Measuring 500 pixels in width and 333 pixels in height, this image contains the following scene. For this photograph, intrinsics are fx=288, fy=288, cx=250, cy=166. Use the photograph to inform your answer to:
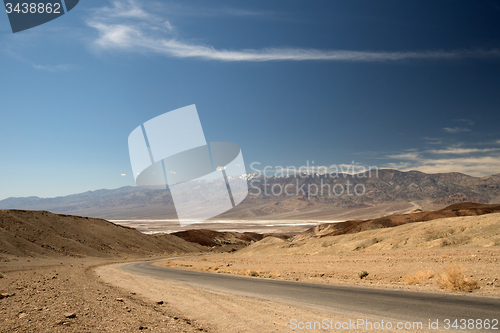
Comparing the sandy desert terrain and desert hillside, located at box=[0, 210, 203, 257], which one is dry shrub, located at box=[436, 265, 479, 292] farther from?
desert hillside, located at box=[0, 210, 203, 257]

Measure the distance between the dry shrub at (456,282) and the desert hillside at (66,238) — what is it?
47199 millimetres

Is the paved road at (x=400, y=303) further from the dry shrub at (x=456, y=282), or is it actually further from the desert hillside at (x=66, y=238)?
the desert hillside at (x=66, y=238)

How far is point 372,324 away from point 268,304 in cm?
386

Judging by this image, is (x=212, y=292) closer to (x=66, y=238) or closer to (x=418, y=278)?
(x=418, y=278)

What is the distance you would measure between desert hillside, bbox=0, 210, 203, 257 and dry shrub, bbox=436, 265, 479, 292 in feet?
155

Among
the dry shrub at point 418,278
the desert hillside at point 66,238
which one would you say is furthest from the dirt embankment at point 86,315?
the desert hillside at point 66,238

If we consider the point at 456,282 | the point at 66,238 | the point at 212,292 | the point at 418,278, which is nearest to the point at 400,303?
the point at 456,282

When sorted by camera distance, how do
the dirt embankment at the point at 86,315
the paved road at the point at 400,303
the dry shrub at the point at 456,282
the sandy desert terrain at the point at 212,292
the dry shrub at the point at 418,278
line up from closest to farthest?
1. the dirt embankment at the point at 86,315
2. the sandy desert terrain at the point at 212,292
3. the paved road at the point at 400,303
4. the dry shrub at the point at 456,282
5. the dry shrub at the point at 418,278

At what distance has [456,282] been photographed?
11.2 m

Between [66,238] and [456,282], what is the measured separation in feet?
193

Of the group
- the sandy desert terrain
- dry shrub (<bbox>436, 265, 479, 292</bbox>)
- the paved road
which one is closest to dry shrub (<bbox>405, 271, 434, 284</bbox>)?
the sandy desert terrain

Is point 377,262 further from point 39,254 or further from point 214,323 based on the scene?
point 39,254

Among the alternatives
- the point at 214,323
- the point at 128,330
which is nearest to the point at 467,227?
the point at 214,323

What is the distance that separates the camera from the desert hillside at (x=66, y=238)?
42.7 m
